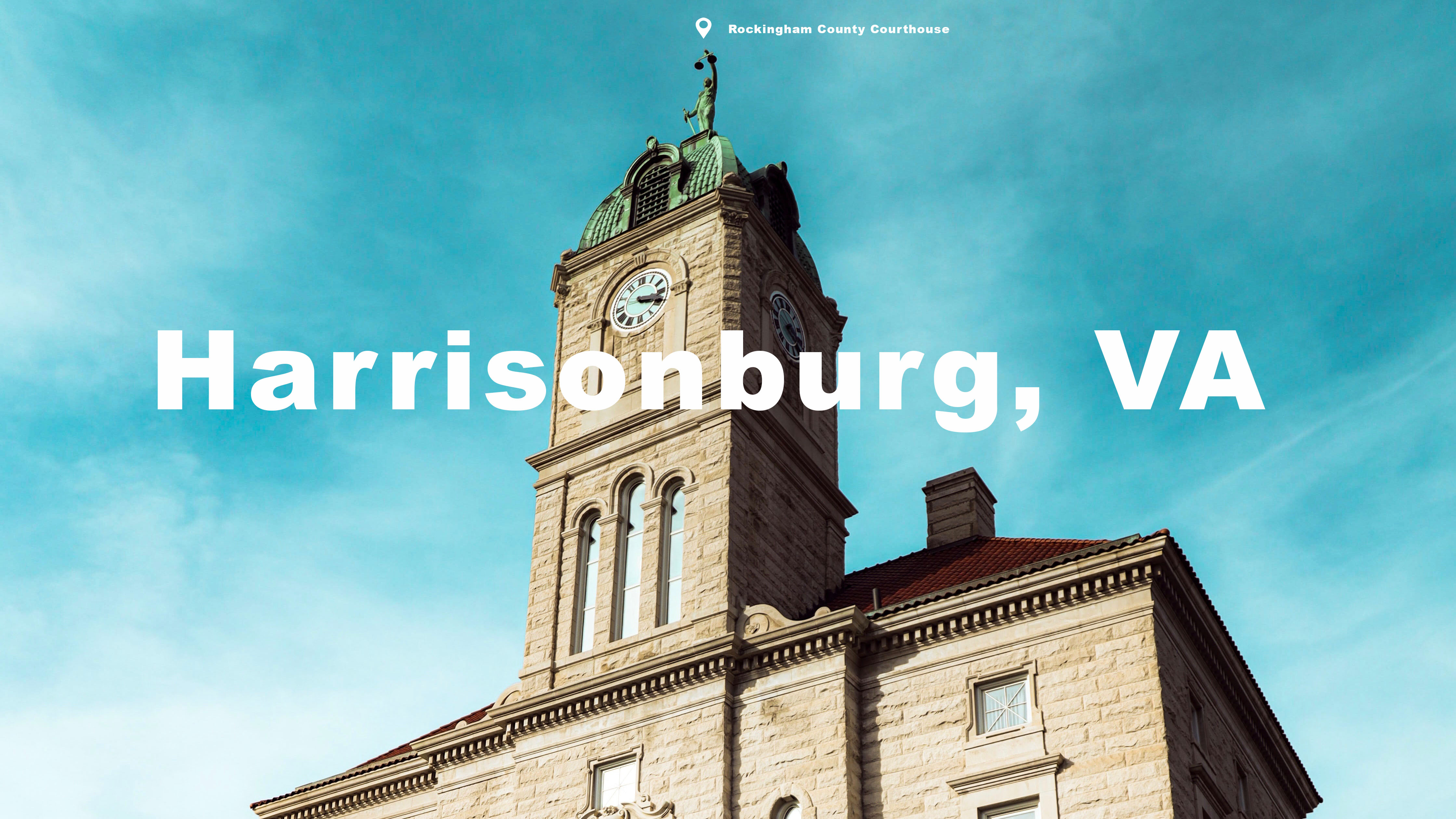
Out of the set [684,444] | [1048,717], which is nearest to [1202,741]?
[1048,717]

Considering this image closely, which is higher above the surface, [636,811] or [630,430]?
[630,430]

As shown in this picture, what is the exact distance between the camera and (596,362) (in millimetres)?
35281

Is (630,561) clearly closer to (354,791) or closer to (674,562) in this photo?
(674,562)

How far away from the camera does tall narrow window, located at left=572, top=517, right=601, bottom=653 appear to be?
31953 mm

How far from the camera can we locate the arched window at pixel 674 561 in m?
30.9

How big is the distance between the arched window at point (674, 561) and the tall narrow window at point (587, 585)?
5.62 ft

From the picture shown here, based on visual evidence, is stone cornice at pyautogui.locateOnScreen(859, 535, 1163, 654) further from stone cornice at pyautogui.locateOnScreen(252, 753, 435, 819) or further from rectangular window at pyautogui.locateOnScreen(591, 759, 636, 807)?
stone cornice at pyautogui.locateOnScreen(252, 753, 435, 819)

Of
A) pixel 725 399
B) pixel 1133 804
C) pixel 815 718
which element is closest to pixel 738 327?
pixel 725 399

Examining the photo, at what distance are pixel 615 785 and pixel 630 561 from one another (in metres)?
5.20

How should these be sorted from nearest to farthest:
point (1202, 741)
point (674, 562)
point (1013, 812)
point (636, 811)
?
point (1013, 812) → point (1202, 741) → point (636, 811) → point (674, 562)

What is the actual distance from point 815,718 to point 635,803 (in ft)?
12.9

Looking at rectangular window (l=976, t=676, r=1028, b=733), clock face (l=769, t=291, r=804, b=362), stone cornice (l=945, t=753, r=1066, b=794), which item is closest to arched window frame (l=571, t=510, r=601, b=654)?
clock face (l=769, t=291, r=804, b=362)

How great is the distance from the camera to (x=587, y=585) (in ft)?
107

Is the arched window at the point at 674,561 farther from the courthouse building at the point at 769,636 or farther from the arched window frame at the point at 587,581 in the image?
the arched window frame at the point at 587,581
